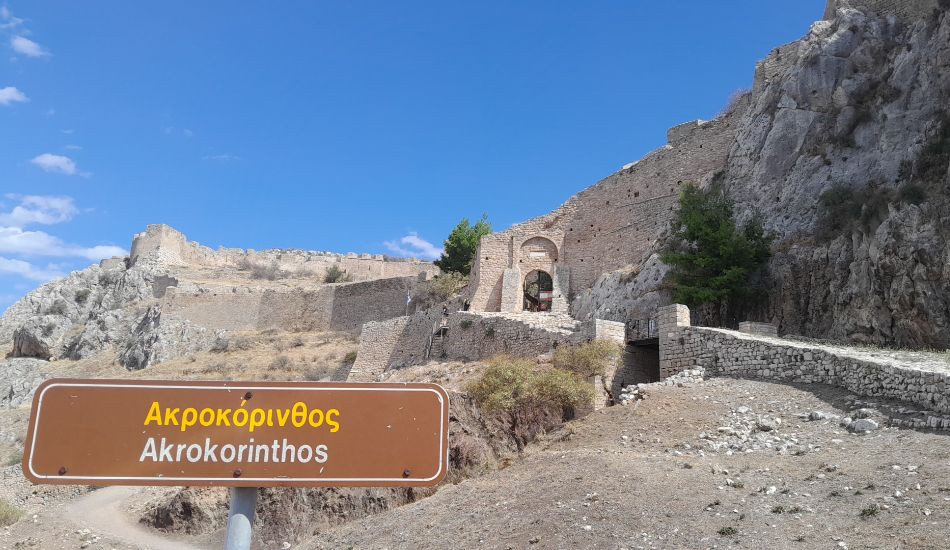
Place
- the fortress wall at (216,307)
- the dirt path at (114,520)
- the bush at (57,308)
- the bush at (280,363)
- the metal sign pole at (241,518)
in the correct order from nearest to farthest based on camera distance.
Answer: the metal sign pole at (241,518), the dirt path at (114,520), the bush at (280,363), the fortress wall at (216,307), the bush at (57,308)

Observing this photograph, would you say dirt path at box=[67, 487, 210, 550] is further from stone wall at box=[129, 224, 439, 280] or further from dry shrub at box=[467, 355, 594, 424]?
stone wall at box=[129, 224, 439, 280]

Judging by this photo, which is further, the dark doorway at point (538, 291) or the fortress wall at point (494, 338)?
the dark doorway at point (538, 291)

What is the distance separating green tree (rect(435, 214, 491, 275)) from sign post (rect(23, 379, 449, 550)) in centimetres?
3731

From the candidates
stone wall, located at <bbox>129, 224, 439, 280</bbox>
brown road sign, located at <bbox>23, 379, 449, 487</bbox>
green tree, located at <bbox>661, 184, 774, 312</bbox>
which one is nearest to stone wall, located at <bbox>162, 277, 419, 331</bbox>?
stone wall, located at <bbox>129, 224, 439, 280</bbox>

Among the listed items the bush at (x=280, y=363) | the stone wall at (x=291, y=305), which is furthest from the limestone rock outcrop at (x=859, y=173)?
the stone wall at (x=291, y=305)

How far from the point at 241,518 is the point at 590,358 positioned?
50.0 ft

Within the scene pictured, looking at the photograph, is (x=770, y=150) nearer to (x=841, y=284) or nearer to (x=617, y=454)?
(x=841, y=284)

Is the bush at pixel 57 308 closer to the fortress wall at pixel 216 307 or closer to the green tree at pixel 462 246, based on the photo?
the fortress wall at pixel 216 307

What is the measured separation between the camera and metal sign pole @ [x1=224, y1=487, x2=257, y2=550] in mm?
3373

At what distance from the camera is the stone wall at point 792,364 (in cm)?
1246

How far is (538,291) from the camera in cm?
3547

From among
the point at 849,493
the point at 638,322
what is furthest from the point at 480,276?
the point at 849,493

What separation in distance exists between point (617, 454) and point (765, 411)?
3.30 metres

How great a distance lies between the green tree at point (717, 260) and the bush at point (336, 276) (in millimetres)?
37572
